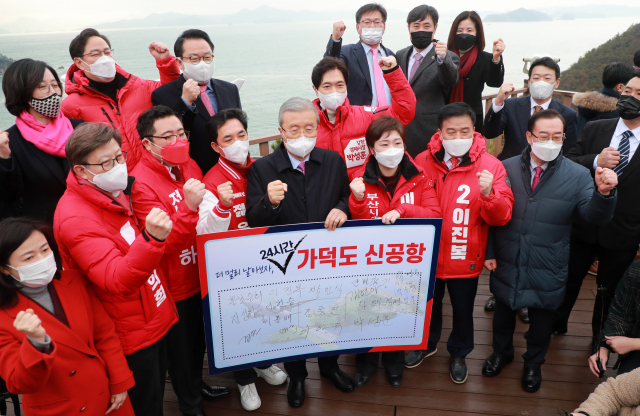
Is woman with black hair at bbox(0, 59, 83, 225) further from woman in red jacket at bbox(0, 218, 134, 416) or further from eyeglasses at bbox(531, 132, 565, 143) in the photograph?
eyeglasses at bbox(531, 132, 565, 143)

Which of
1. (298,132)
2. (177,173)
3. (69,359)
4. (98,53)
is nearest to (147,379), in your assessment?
(69,359)

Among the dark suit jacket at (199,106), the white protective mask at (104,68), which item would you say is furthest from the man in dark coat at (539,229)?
the white protective mask at (104,68)

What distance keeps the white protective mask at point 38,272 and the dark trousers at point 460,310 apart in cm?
217

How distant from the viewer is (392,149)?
248 cm

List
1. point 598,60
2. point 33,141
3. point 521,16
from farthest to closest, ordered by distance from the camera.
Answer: point 521,16 < point 598,60 < point 33,141

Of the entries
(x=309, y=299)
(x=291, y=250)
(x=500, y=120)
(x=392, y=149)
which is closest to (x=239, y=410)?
(x=309, y=299)

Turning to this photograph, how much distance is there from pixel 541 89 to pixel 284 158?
218cm

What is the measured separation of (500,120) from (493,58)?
27.0 inches

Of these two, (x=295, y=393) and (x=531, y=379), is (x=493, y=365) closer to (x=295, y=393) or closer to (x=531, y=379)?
(x=531, y=379)

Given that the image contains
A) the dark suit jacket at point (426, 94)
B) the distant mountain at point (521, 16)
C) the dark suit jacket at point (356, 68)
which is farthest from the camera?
the distant mountain at point (521, 16)

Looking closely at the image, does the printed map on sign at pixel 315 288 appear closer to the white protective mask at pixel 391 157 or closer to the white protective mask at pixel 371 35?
the white protective mask at pixel 391 157

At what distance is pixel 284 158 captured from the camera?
2449 millimetres

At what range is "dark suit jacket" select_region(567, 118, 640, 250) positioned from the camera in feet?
8.98

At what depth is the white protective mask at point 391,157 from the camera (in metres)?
2.47
